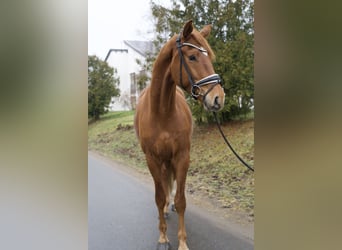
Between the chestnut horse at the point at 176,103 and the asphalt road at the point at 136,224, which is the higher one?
the chestnut horse at the point at 176,103

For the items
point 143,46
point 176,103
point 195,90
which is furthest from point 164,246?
point 143,46

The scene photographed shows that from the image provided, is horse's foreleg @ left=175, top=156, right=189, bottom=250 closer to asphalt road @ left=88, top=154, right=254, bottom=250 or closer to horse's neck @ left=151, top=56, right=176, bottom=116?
asphalt road @ left=88, top=154, right=254, bottom=250

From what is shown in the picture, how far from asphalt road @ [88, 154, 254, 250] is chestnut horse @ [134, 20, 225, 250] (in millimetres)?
139

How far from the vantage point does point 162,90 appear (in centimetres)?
163

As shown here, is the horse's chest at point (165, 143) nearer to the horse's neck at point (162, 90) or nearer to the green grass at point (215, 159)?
the horse's neck at point (162, 90)

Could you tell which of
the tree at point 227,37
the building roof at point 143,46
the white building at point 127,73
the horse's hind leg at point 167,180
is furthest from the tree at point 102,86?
the horse's hind leg at point 167,180

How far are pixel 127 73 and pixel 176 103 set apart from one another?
2.35 meters

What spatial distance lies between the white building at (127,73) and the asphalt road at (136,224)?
1277 millimetres

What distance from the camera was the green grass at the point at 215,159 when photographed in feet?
7.76

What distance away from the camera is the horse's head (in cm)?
135

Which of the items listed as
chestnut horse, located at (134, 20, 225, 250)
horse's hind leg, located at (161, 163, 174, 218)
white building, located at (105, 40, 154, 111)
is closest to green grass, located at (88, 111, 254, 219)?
white building, located at (105, 40, 154, 111)

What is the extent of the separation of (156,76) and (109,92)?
84.9 inches
